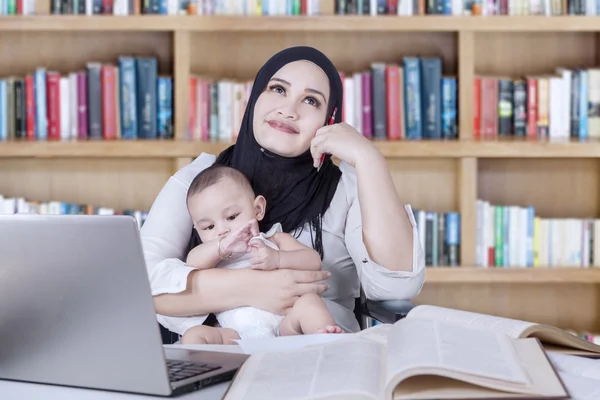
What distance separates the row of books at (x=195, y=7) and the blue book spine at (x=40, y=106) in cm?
26

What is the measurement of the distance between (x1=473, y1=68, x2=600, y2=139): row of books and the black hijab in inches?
47.9

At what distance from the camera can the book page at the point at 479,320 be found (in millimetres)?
1073

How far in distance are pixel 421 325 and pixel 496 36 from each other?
2.31 meters

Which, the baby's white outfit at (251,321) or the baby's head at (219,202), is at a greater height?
the baby's head at (219,202)

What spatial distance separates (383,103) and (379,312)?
141 centimetres

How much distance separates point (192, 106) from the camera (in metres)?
2.91

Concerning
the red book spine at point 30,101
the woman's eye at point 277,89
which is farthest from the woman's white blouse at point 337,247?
the red book spine at point 30,101

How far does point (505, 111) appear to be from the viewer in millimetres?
2967

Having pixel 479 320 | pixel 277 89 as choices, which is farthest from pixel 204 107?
pixel 479 320

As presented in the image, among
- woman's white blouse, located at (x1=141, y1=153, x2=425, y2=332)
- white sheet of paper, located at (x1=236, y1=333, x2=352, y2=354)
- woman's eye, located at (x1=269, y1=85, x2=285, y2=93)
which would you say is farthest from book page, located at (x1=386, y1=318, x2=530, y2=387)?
woman's eye, located at (x1=269, y1=85, x2=285, y2=93)

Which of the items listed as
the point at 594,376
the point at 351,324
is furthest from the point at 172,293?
the point at 594,376

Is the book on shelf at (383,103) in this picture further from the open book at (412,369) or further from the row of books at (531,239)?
the open book at (412,369)

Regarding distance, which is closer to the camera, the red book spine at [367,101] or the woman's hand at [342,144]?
the woman's hand at [342,144]

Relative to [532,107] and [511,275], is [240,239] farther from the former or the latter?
[532,107]
